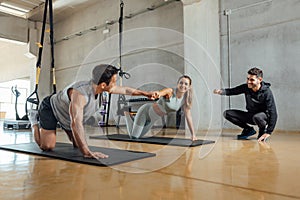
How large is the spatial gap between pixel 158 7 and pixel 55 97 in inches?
188

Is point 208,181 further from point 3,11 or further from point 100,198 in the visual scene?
point 3,11

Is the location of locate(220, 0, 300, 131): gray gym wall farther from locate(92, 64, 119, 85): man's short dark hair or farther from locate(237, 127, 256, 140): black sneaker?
locate(92, 64, 119, 85): man's short dark hair

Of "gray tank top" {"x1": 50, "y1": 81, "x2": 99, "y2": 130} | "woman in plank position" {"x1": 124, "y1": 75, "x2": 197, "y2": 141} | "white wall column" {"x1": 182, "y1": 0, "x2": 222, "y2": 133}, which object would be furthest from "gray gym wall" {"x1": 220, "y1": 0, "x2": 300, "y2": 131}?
"gray tank top" {"x1": 50, "y1": 81, "x2": 99, "y2": 130}

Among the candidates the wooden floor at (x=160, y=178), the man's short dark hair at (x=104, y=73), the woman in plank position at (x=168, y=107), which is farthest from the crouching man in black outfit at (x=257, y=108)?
the man's short dark hair at (x=104, y=73)

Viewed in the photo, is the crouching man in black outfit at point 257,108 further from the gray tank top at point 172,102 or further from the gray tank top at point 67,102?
the gray tank top at point 67,102

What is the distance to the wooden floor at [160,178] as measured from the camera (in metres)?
1.20

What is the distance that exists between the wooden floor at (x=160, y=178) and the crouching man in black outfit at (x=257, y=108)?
1.06 meters

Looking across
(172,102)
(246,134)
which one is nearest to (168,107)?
(172,102)

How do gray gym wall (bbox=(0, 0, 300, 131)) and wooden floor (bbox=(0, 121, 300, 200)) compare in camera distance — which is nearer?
wooden floor (bbox=(0, 121, 300, 200))

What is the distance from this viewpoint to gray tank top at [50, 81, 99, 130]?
6.64ft

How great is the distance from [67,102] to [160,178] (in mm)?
1137

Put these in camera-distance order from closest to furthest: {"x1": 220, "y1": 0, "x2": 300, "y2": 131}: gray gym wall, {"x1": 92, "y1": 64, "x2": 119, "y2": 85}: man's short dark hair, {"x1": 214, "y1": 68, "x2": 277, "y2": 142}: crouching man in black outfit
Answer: {"x1": 92, "y1": 64, "x2": 119, "y2": 85}: man's short dark hair → {"x1": 214, "y1": 68, "x2": 277, "y2": 142}: crouching man in black outfit → {"x1": 220, "y1": 0, "x2": 300, "y2": 131}: gray gym wall

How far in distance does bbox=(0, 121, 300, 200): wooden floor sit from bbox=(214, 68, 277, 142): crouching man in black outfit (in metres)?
1.06

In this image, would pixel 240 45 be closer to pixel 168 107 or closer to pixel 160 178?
pixel 168 107
